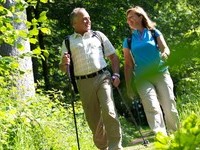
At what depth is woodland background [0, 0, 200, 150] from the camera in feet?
15.5

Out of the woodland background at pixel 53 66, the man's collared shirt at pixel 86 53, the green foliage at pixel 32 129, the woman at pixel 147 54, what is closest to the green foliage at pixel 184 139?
the woodland background at pixel 53 66

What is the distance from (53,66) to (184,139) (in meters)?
21.4

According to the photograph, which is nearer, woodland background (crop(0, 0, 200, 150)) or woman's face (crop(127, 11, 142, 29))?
woodland background (crop(0, 0, 200, 150))

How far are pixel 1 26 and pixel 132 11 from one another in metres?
1.94

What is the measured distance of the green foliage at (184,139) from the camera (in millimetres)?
1066

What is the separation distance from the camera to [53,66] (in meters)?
22.3

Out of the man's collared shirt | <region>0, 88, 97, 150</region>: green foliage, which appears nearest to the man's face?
the man's collared shirt

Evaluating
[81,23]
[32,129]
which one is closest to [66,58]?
[81,23]

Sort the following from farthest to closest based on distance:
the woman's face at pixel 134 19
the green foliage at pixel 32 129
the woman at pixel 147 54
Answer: the green foliage at pixel 32 129 → the woman's face at pixel 134 19 → the woman at pixel 147 54

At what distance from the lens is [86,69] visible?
20.7ft

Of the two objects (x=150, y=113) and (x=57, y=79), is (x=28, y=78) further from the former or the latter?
(x=57, y=79)

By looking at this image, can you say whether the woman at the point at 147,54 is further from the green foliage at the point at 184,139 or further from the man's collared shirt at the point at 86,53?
the green foliage at the point at 184,139

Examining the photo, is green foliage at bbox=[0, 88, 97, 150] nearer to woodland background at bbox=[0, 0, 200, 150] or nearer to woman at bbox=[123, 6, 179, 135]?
woodland background at bbox=[0, 0, 200, 150]

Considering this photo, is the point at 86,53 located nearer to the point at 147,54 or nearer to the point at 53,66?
the point at 147,54
